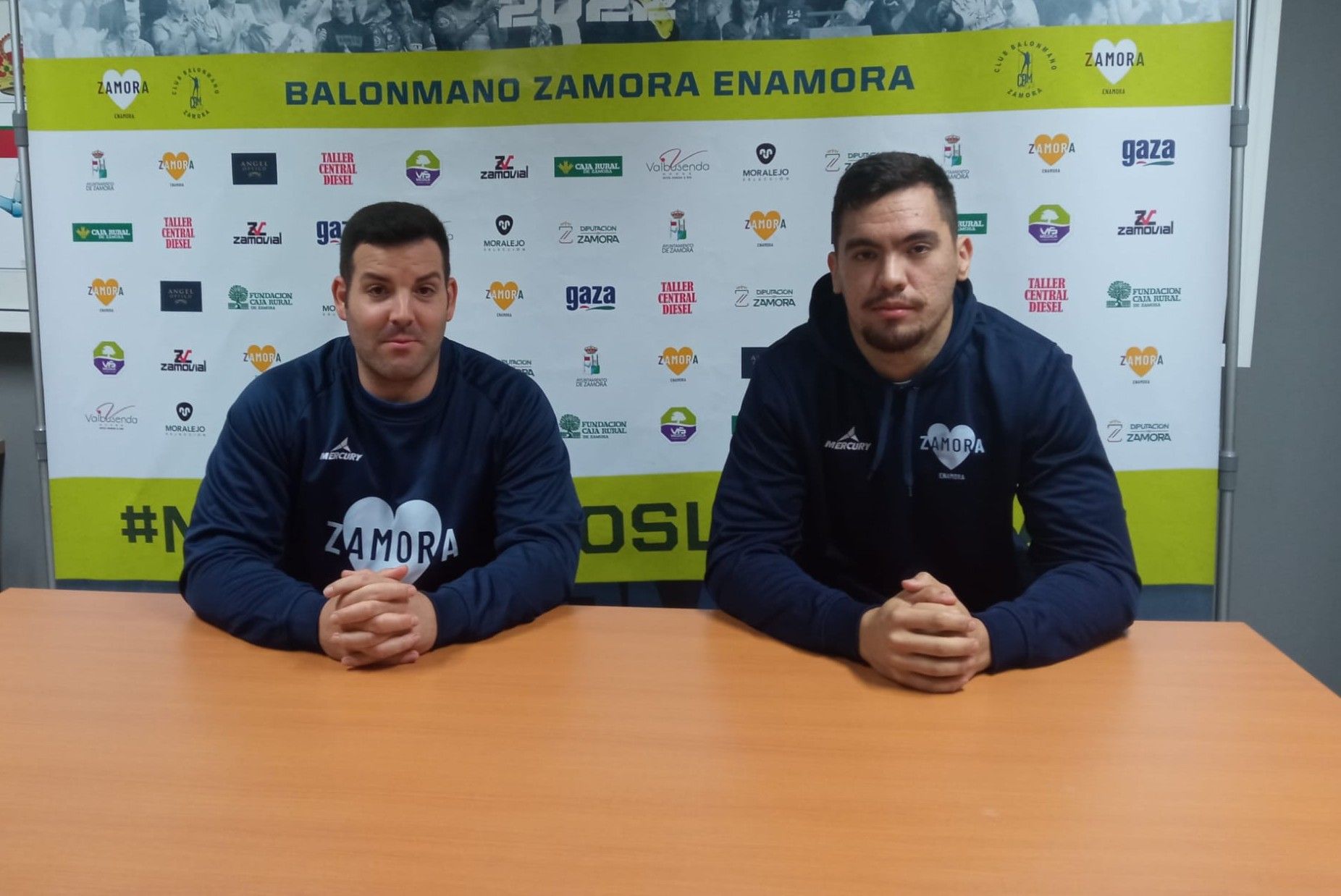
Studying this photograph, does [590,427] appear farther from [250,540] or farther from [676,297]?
[250,540]

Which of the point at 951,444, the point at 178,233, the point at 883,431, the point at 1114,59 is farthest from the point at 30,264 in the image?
the point at 1114,59

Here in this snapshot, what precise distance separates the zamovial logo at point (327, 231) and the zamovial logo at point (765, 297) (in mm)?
1069

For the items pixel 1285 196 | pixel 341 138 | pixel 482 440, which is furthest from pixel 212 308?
pixel 1285 196

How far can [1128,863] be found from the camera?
861 millimetres

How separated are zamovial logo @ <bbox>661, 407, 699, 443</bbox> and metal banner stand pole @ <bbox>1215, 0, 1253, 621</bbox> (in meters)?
1.34

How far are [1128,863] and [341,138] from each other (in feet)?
8.03

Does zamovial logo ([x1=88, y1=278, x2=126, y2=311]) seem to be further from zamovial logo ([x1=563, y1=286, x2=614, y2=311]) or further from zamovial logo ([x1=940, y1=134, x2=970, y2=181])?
zamovial logo ([x1=940, y1=134, x2=970, y2=181])

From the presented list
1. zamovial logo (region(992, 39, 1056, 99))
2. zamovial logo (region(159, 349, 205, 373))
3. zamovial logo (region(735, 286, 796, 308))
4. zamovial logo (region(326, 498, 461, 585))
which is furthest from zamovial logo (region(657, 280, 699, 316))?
zamovial logo (region(159, 349, 205, 373))

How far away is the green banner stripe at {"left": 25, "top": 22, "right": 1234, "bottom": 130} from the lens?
243 cm

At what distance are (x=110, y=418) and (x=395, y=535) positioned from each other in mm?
1440

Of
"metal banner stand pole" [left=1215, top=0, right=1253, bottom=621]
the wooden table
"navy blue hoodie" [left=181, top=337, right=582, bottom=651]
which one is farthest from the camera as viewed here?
"metal banner stand pole" [left=1215, top=0, right=1253, bottom=621]

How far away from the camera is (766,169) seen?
99.8 inches

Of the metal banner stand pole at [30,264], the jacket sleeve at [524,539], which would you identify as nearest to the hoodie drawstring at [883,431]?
the jacket sleeve at [524,539]

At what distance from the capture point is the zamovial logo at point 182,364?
2.69 m
